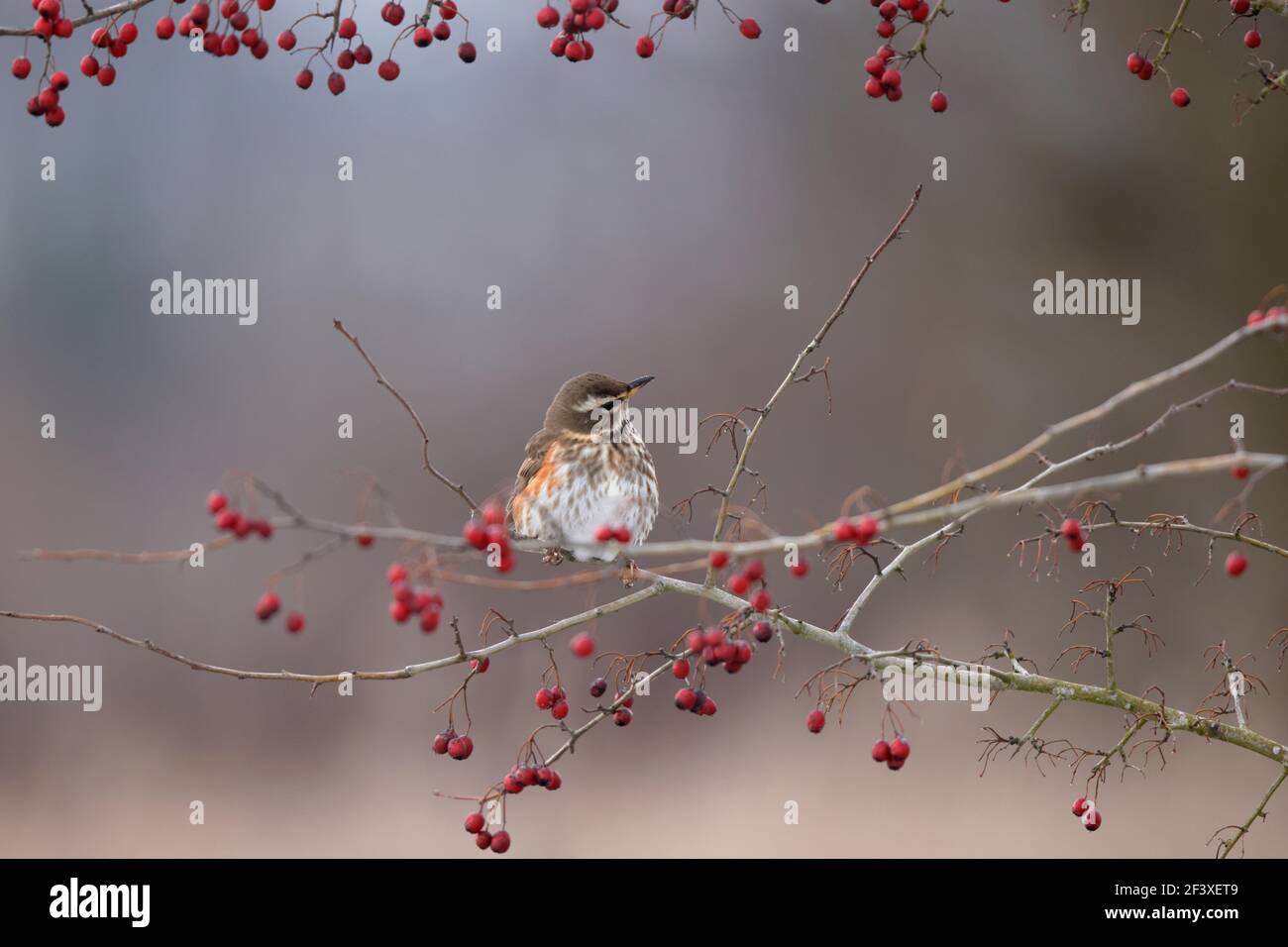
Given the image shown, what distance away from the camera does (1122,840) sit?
19.6ft

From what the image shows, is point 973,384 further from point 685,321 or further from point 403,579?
point 403,579

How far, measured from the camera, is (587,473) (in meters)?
3.49

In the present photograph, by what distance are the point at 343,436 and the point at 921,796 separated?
352 cm

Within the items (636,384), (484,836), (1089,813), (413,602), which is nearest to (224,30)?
(636,384)

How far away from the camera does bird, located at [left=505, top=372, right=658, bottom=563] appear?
346 cm

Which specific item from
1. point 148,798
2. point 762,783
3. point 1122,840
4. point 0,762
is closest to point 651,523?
point 762,783

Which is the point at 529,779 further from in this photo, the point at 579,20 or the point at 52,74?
the point at 52,74

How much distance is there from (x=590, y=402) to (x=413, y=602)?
6.24 ft

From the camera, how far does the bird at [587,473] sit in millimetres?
3463

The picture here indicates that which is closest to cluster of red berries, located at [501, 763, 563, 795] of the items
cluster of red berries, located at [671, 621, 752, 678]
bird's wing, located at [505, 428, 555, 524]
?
cluster of red berries, located at [671, 621, 752, 678]

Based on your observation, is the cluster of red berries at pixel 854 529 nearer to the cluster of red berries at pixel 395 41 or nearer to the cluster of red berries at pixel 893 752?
the cluster of red berries at pixel 893 752

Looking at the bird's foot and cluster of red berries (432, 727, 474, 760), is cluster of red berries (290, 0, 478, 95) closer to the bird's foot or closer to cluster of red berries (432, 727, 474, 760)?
the bird's foot

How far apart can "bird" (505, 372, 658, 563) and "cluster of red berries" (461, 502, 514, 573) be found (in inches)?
58.8

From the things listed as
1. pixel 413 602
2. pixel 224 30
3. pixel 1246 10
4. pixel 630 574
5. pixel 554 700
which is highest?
pixel 224 30
